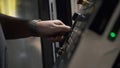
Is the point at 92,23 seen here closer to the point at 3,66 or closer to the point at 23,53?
the point at 3,66

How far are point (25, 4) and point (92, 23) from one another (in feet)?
6.07

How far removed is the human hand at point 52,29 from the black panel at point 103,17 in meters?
0.63

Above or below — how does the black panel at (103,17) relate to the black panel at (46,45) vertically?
above

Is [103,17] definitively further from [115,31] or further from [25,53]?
[25,53]

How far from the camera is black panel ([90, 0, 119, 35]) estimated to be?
1.68 ft

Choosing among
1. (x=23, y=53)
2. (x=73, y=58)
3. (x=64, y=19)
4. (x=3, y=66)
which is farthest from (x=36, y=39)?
(x=73, y=58)

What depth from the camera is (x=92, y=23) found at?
0.52 meters

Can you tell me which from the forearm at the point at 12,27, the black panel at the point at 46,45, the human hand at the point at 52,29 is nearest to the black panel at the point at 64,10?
the black panel at the point at 46,45

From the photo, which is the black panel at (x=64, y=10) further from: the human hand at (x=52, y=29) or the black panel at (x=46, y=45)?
the human hand at (x=52, y=29)

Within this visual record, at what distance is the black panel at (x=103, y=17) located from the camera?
512mm

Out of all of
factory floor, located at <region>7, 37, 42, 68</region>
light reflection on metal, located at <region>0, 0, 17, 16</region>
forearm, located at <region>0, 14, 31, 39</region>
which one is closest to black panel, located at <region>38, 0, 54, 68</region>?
factory floor, located at <region>7, 37, 42, 68</region>

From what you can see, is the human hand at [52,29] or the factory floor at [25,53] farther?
the factory floor at [25,53]

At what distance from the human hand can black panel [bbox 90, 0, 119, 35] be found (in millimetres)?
626

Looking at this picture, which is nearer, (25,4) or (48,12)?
(48,12)
